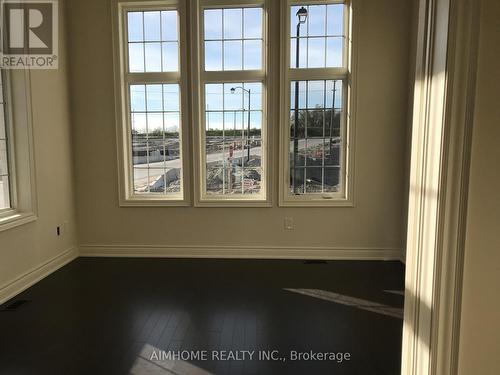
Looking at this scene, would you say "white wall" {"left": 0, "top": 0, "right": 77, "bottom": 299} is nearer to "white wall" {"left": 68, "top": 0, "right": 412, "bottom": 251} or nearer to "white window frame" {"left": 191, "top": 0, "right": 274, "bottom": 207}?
"white wall" {"left": 68, "top": 0, "right": 412, "bottom": 251}

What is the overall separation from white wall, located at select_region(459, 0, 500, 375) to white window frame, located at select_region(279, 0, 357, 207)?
2854 mm

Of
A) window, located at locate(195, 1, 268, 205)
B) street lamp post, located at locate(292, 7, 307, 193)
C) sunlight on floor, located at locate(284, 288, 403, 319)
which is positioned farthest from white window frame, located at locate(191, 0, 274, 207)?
sunlight on floor, located at locate(284, 288, 403, 319)

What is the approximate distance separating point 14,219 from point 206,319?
187 centimetres

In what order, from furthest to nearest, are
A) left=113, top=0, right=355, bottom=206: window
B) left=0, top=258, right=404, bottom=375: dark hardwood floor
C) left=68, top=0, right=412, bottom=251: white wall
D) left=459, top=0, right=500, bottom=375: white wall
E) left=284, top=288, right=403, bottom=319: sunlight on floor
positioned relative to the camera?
1. left=113, top=0, right=355, bottom=206: window
2. left=68, top=0, right=412, bottom=251: white wall
3. left=284, top=288, right=403, bottom=319: sunlight on floor
4. left=0, top=258, right=404, bottom=375: dark hardwood floor
5. left=459, top=0, right=500, bottom=375: white wall

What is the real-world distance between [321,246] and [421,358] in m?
2.89

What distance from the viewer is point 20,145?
3.11 metres

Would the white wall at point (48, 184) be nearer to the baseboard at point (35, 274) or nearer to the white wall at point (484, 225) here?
the baseboard at point (35, 274)

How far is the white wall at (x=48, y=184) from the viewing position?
2969 mm

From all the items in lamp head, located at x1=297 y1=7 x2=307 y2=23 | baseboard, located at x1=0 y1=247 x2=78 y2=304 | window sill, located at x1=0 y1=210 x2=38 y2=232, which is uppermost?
lamp head, located at x1=297 y1=7 x2=307 y2=23

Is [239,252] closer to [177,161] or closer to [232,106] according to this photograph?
[177,161]

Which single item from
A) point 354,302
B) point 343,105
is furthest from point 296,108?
point 354,302

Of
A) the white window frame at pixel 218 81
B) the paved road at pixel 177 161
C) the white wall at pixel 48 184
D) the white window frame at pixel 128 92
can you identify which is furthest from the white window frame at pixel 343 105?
the white wall at pixel 48 184

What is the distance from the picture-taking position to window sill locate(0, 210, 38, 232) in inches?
110

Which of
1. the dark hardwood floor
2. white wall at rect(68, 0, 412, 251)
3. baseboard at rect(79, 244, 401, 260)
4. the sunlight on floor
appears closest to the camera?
the dark hardwood floor
